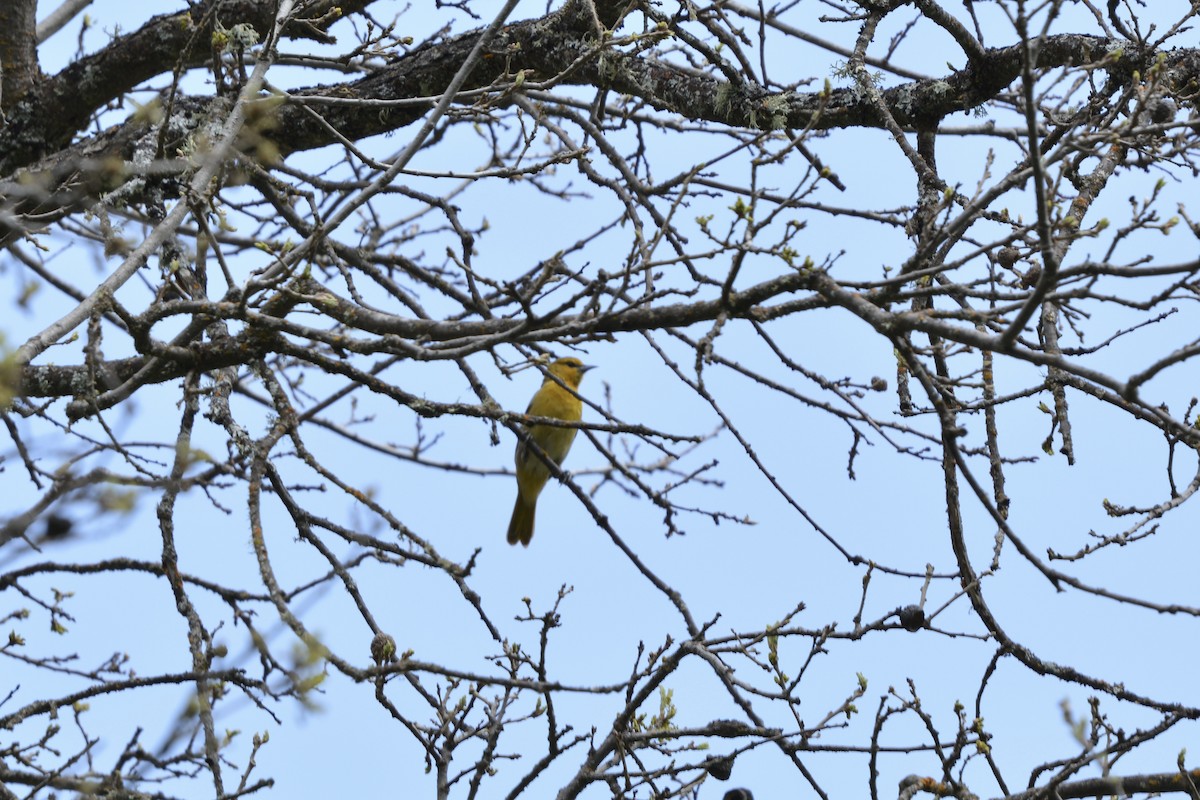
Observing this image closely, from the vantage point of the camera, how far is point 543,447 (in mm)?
8211

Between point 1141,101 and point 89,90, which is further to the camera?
point 89,90

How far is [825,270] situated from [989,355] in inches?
39.3

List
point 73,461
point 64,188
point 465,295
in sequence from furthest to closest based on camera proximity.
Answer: point 465,295, point 64,188, point 73,461

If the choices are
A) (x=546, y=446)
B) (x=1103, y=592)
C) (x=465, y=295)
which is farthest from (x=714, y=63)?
(x=546, y=446)

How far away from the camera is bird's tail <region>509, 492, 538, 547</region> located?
8.09 metres

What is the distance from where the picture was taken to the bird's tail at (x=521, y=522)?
8094 mm

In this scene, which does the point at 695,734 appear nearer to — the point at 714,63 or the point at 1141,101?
the point at 1141,101

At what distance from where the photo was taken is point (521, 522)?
813cm

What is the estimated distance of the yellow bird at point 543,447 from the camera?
7.91 meters

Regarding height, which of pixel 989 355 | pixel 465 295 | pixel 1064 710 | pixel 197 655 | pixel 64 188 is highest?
pixel 465 295

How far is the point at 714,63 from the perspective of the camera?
173 inches

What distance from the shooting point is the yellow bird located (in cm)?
791

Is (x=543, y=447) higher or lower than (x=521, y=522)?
higher

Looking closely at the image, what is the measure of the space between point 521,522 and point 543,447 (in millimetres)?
504
